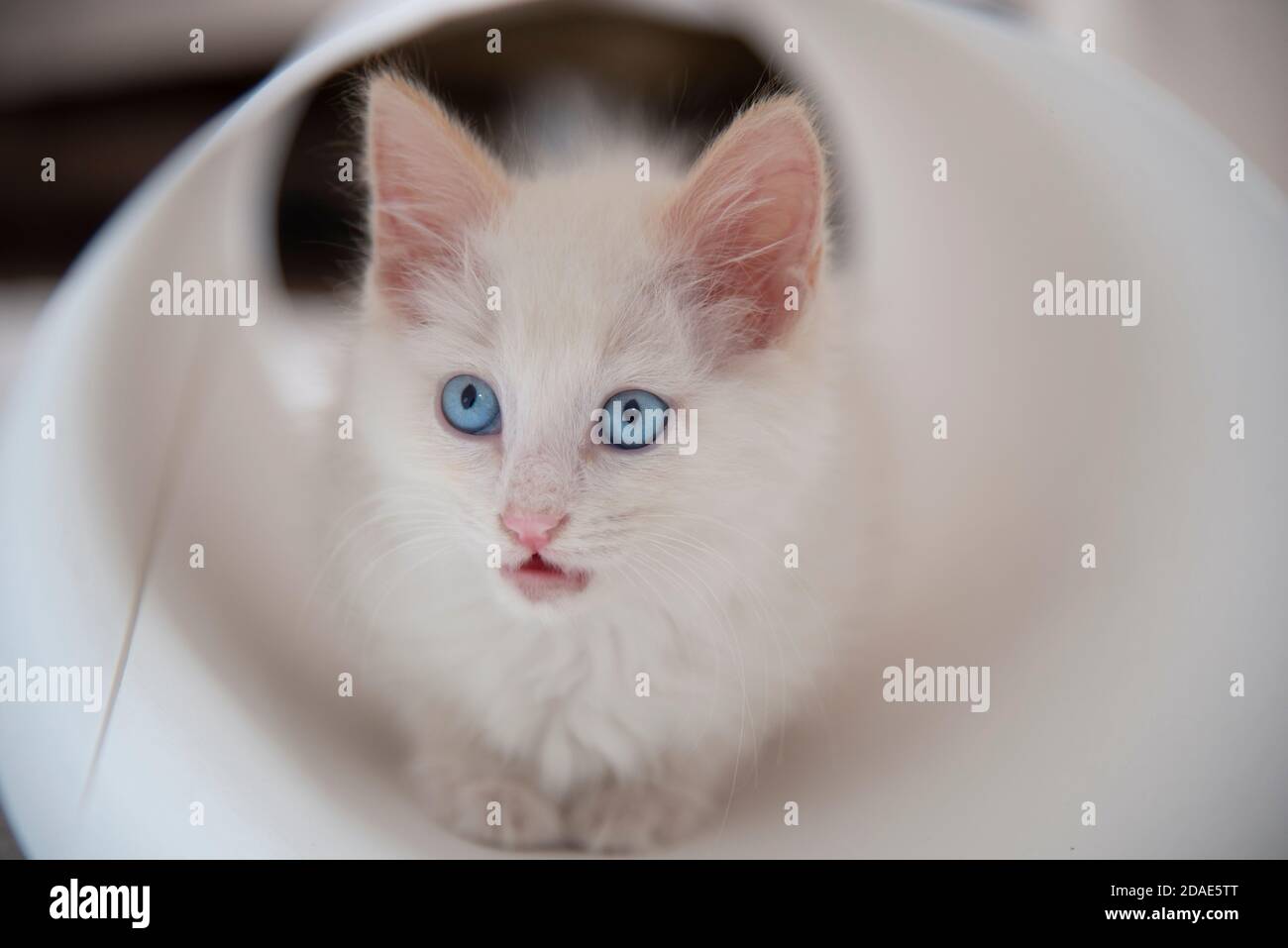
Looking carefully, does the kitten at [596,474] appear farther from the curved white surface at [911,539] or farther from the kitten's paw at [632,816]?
the curved white surface at [911,539]

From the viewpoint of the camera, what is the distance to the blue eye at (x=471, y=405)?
4.55ft

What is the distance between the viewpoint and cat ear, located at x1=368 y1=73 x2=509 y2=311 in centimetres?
139

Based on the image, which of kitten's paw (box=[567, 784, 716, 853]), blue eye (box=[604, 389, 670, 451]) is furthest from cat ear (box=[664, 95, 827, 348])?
kitten's paw (box=[567, 784, 716, 853])

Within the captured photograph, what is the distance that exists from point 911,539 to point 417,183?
1.01 metres

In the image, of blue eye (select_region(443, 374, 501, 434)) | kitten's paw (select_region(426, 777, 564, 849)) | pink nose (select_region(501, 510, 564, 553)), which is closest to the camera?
pink nose (select_region(501, 510, 564, 553))

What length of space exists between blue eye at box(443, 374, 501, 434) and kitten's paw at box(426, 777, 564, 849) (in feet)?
1.68

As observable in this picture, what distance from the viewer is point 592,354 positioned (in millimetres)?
1323

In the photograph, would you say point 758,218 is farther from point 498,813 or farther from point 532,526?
point 498,813

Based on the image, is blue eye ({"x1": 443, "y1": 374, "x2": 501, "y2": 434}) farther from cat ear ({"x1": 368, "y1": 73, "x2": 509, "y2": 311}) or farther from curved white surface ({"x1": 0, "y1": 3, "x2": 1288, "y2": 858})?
curved white surface ({"x1": 0, "y1": 3, "x2": 1288, "y2": 858})

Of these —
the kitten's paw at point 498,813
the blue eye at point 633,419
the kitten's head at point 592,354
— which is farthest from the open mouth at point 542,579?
Result: the kitten's paw at point 498,813

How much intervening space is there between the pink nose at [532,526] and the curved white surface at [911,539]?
48cm

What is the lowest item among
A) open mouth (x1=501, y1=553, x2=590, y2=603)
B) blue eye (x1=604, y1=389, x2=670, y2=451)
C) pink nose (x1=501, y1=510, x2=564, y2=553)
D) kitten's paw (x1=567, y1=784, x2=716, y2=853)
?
kitten's paw (x1=567, y1=784, x2=716, y2=853)

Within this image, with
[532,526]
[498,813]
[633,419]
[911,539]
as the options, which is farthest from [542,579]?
[911,539]

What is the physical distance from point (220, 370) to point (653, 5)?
985 millimetres
